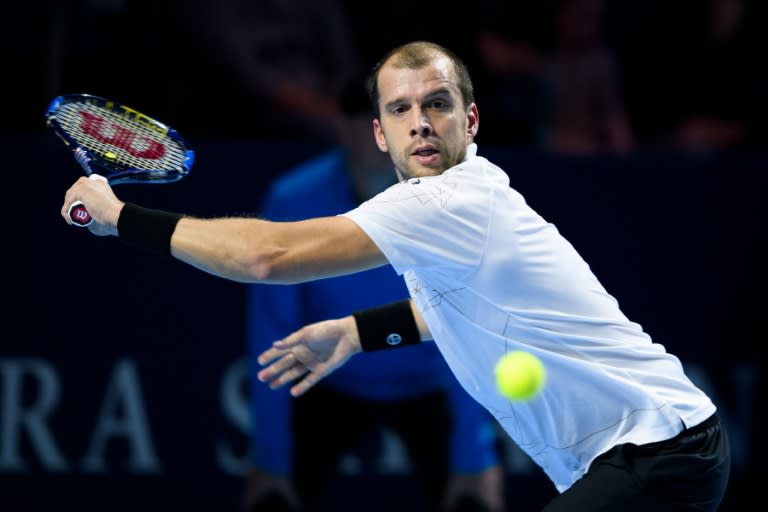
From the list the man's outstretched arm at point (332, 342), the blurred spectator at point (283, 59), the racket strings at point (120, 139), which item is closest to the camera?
the racket strings at point (120, 139)

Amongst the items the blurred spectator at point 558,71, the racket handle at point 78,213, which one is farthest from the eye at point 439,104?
the blurred spectator at point 558,71

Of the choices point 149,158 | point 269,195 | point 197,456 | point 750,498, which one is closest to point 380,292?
point 269,195

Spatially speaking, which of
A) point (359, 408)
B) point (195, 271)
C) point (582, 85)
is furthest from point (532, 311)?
point (582, 85)

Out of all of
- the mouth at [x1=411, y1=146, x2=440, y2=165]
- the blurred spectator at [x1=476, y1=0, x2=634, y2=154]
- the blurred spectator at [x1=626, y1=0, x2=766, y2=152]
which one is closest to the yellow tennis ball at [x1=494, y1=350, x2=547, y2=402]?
the mouth at [x1=411, y1=146, x2=440, y2=165]

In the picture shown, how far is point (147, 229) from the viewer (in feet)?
10.4

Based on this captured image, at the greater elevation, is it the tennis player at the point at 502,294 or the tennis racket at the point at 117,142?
the tennis racket at the point at 117,142

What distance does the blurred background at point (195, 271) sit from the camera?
229 inches

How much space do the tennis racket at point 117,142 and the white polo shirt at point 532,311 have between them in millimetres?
818

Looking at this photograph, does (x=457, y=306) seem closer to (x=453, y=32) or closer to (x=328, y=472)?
(x=328, y=472)

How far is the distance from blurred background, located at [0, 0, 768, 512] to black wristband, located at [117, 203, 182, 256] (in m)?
2.60

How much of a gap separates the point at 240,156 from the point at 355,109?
0.66m

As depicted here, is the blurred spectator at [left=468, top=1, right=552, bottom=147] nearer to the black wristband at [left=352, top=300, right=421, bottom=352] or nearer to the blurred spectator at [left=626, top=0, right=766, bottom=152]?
the blurred spectator at [left=626, top=0, right=766, bottom=152]

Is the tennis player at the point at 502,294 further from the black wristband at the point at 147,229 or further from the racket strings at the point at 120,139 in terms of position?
the racket strings at the point at 120,139

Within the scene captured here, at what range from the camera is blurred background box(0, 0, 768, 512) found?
19.1 feet
